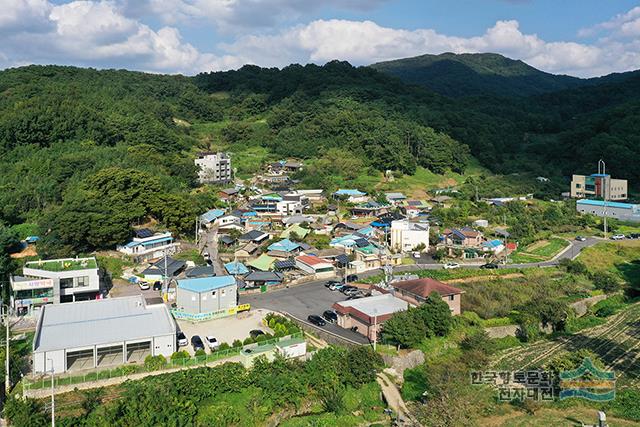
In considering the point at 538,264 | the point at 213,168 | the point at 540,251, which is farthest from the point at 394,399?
the point at 213,168

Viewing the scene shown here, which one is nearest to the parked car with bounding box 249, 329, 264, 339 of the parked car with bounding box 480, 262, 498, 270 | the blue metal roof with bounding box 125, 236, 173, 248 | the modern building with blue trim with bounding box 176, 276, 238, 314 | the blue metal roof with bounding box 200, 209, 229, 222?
the modern building with blue trim with bounding box 176, 276, 238, 314

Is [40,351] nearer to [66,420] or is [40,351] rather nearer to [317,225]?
[66,420]

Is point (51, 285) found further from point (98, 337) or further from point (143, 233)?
point (143, 233)

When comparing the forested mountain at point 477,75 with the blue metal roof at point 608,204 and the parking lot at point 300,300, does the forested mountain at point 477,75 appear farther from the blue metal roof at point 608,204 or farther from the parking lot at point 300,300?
the parking lot at point 300,300

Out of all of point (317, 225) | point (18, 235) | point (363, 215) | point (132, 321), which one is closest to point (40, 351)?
point (132, 321)

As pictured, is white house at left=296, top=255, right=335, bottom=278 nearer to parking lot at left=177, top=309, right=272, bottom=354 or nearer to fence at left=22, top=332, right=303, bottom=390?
parking lot at left=177, top=309, right=272, bottom=354
